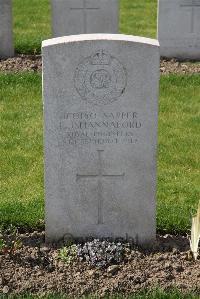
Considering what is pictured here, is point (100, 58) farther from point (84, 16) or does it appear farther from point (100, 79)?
point (84, 16)

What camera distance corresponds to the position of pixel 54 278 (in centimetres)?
475

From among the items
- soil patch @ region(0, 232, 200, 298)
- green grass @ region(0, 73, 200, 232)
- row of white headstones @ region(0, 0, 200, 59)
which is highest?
row of white headstones @ region(0, 0, 200, 59)

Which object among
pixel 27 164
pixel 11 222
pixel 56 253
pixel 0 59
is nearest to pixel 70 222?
pixel 56 253

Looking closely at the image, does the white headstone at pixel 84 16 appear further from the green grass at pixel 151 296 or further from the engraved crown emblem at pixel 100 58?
the green grass at pixel 151 296

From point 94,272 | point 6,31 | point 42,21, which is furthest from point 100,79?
point 42,21

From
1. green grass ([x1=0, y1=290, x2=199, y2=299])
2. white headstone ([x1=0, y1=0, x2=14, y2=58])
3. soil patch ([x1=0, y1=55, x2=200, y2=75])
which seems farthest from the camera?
white headstone ([x1=0, y1=0, x2=14, y2=58])

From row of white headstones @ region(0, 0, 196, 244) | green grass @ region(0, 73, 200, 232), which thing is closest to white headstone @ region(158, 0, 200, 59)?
green grass @ region(0, 73, 200, 232)

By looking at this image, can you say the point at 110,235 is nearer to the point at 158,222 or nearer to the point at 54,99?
the point at 158,222

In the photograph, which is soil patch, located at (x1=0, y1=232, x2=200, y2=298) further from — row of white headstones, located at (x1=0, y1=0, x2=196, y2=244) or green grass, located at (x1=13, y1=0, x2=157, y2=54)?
green grass, located at (x1=13, y1=0, x2=157, y2=54)

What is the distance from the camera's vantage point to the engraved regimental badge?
477 centimetres

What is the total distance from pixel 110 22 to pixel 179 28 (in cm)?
99

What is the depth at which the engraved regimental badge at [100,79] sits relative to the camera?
15.6ft

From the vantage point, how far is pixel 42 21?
495 inches

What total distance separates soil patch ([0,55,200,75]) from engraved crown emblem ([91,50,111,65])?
4718mm
